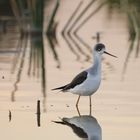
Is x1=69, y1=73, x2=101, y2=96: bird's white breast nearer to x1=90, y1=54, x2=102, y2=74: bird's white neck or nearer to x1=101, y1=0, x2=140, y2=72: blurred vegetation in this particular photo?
x1=90, y1=54, x2=102, y2=74: bird's white neck

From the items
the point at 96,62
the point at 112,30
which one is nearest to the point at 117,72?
the point at 96,62

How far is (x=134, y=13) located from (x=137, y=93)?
42.7ft

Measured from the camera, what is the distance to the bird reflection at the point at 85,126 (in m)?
10.5

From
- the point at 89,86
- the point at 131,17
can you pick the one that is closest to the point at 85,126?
the point at 89,86

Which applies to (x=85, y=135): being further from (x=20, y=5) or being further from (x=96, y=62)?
(x=20, y=5)

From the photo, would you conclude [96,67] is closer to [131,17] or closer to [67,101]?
[67,101]

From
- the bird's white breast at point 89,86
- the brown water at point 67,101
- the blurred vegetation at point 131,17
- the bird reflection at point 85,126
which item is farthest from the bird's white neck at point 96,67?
the blurred vegetation at point 131,17

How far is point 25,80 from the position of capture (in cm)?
1544

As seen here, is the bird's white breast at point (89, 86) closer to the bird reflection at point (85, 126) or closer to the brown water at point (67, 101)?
the brown water at point (67, 101)

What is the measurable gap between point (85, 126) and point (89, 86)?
55.4 inches

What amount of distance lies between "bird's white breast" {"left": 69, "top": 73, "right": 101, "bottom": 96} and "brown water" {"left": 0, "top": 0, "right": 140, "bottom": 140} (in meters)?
0.22

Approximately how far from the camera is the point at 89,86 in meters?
12.5

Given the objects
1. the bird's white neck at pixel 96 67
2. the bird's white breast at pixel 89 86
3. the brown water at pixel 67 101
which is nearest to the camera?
the brown water at pixel 67 101

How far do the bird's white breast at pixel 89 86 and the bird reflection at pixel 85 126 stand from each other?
29.5 inches
